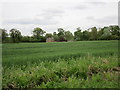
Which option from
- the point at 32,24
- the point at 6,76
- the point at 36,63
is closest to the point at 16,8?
the point at 32,24

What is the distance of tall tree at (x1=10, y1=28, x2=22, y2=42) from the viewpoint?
2.36 metres

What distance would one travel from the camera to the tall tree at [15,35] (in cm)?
236

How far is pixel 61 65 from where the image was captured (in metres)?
2.32

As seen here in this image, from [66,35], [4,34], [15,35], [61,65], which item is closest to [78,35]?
[66,35]

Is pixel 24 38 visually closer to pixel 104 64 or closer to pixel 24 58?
pixel 24 58

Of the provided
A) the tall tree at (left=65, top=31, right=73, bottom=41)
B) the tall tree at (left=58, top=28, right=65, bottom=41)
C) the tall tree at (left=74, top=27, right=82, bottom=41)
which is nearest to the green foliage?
the tall tree at (left=58, top=28, right=65, bottom=41)

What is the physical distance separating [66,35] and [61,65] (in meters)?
0.57

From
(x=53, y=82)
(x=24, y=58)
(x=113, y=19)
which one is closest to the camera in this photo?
(x=53, y=82)

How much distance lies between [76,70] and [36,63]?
0.70 metres

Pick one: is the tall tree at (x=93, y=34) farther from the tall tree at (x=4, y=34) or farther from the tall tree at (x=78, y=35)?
the tall tree at (x=4, y=34)

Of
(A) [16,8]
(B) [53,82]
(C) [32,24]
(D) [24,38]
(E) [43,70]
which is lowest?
(B) [53,82]

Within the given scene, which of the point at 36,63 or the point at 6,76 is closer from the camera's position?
the point at 6,76

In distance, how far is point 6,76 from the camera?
6.87ft

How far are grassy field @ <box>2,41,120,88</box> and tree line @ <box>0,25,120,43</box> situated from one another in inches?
3.5
